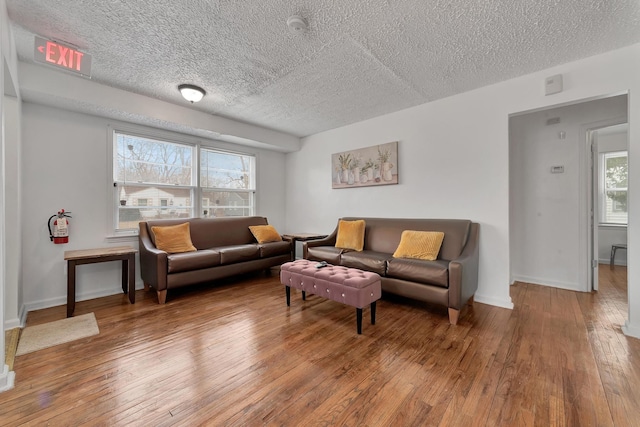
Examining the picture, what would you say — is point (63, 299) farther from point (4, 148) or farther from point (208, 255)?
point (4, 148)

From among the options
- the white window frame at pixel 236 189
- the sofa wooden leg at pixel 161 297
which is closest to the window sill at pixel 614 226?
the white window frame at pixel 236 189

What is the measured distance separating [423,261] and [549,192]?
7.83 feet

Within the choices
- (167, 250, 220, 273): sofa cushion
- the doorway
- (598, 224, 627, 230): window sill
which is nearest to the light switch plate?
the doorway

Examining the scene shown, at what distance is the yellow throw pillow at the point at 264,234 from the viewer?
4434 millimetres

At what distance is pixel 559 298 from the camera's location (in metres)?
3.20

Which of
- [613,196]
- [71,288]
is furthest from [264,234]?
[613,196]

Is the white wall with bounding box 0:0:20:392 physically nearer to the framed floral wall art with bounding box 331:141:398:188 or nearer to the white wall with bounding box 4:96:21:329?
the white wall with bounding box 4:96:21:329

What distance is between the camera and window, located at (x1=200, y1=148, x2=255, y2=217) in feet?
14.9

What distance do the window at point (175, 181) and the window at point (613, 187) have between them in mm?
6938

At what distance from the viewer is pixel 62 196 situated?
3.17 meters

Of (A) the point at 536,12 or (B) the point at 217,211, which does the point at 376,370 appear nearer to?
(A) the point at 536,12

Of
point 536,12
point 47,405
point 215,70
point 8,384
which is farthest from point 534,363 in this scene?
point 215,70

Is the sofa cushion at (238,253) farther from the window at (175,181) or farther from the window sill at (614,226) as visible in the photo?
the window sill at (614,226)

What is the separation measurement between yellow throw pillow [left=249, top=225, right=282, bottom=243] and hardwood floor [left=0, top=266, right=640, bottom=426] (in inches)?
66.0
